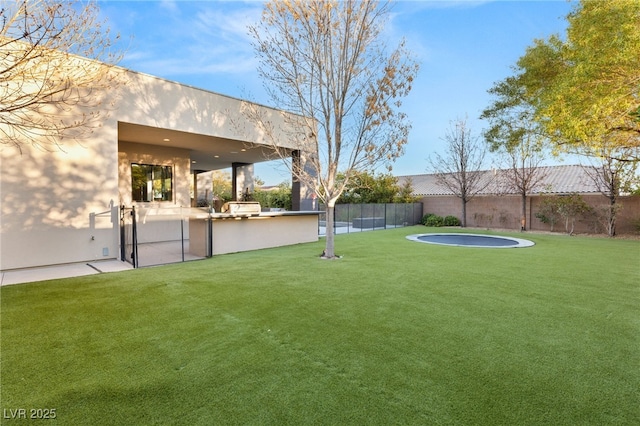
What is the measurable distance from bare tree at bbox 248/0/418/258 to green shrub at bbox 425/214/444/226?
484 inches

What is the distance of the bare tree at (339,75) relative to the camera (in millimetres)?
7746

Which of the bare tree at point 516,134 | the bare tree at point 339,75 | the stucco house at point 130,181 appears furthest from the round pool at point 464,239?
the bare tree at point 339,75

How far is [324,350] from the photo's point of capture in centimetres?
307

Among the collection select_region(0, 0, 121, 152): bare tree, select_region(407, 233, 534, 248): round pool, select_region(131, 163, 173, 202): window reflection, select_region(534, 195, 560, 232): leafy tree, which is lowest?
select_region(407, 233, 534, 248): round pool

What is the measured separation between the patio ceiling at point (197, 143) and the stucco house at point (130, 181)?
4cm

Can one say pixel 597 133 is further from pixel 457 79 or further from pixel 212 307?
pixel 212 307

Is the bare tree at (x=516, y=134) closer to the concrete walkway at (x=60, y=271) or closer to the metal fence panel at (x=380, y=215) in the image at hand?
the metal fence panel at (x=380, y=215)

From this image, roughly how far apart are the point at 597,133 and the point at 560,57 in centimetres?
446

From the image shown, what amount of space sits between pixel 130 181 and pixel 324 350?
1073 cm

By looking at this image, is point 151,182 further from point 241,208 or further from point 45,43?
point 45,43

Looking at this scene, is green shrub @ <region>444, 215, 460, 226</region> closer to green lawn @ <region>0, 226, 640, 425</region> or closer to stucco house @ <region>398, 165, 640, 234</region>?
stucco house @ <region>398, 165, 640, 234</region>

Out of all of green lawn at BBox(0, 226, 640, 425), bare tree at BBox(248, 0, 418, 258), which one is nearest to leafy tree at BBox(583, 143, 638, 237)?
green lawn at BBox(0, 226, 640, 425)

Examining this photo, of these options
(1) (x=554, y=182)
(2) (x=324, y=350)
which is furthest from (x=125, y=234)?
(1) (x=554, y=182)

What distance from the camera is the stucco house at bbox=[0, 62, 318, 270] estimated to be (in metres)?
6.72
